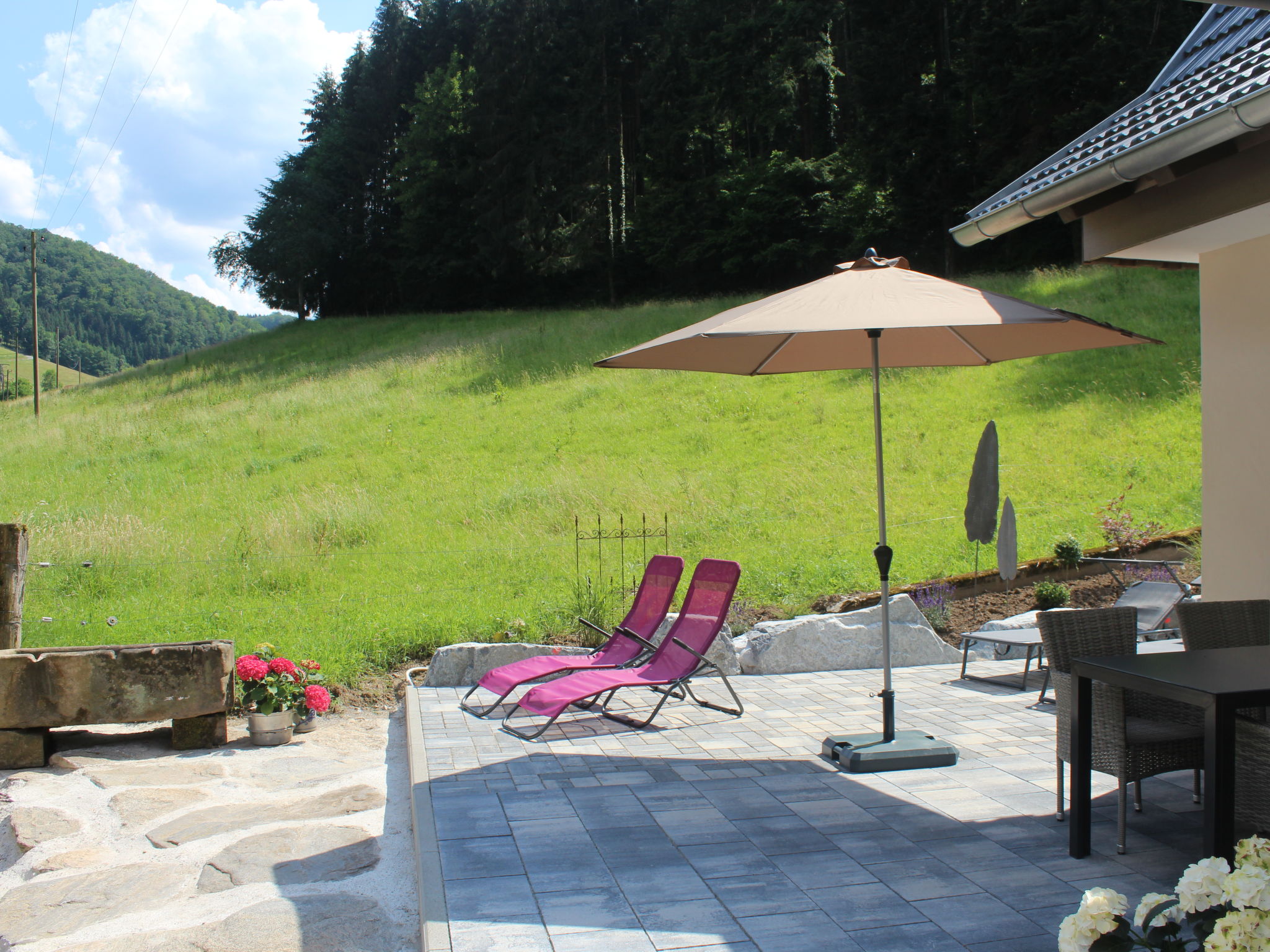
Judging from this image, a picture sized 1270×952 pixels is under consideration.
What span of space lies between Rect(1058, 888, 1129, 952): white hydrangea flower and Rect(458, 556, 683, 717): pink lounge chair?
4.21m

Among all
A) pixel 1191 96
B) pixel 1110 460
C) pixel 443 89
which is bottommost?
pixel 1110 460

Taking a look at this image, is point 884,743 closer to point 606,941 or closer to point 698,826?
point 698,826

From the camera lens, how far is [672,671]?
5.64 m

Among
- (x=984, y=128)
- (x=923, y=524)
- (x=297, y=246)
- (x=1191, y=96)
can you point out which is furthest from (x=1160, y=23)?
(x=297, y=246)

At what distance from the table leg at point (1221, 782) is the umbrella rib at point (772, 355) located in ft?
9.84

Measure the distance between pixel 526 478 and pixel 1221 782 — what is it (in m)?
11.3

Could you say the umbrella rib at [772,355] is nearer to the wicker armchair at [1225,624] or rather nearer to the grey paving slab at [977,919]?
the wicker armchair at [1225,624]

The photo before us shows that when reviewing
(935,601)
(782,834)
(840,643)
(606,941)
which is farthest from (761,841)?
(935,601)

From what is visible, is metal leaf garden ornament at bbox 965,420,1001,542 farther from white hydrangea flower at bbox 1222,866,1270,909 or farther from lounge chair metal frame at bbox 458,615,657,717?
white hydrangea flower at bbox 1222,866,1270,909

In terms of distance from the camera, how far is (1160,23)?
25.8 m

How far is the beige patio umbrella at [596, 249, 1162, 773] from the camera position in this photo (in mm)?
4141

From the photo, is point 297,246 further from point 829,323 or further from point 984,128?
point 829,323

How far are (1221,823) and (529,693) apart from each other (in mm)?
3564

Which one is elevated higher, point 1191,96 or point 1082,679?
point 1191,96
